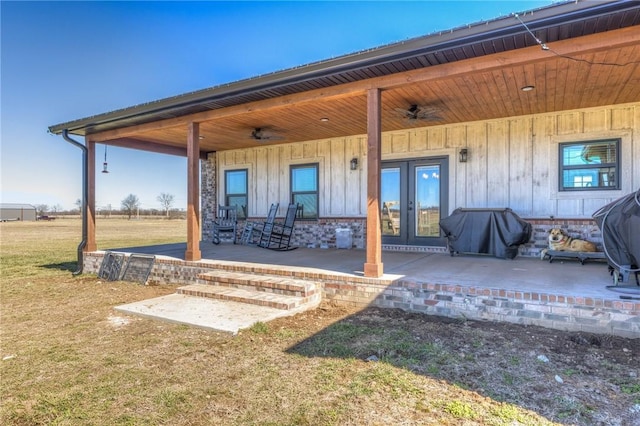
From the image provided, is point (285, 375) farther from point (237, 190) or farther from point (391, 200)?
point (237, 190)

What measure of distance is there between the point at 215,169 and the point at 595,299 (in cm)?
876

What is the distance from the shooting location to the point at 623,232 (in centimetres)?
359

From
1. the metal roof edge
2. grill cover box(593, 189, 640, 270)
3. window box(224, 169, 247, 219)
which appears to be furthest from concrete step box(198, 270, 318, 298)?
window box(224, 169, 247, 219)

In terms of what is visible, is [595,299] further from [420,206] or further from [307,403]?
[420,206]

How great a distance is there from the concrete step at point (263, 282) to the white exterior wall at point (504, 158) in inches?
129

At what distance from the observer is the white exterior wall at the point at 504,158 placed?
5438 millimetres

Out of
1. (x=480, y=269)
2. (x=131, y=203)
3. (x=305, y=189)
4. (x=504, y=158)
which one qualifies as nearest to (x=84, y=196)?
(x=305, y=189)

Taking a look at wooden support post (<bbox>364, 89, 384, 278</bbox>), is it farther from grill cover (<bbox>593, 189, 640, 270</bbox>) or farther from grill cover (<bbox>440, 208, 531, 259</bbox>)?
grill cover (<bbox>440, 208, 531, 259</bbox>)

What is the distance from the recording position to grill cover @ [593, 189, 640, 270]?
11.5ft

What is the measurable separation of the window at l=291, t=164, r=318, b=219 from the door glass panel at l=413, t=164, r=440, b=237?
2.35 meters

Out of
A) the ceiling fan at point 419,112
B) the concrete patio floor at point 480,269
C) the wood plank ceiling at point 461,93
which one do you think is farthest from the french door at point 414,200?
the ceiling fan at point 419,112

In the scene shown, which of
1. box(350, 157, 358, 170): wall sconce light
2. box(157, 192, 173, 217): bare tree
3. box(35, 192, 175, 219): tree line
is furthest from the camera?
box(157, 192, 173, 217): bare tree

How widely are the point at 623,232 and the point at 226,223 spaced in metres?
7.64

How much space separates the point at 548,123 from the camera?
230 inches
